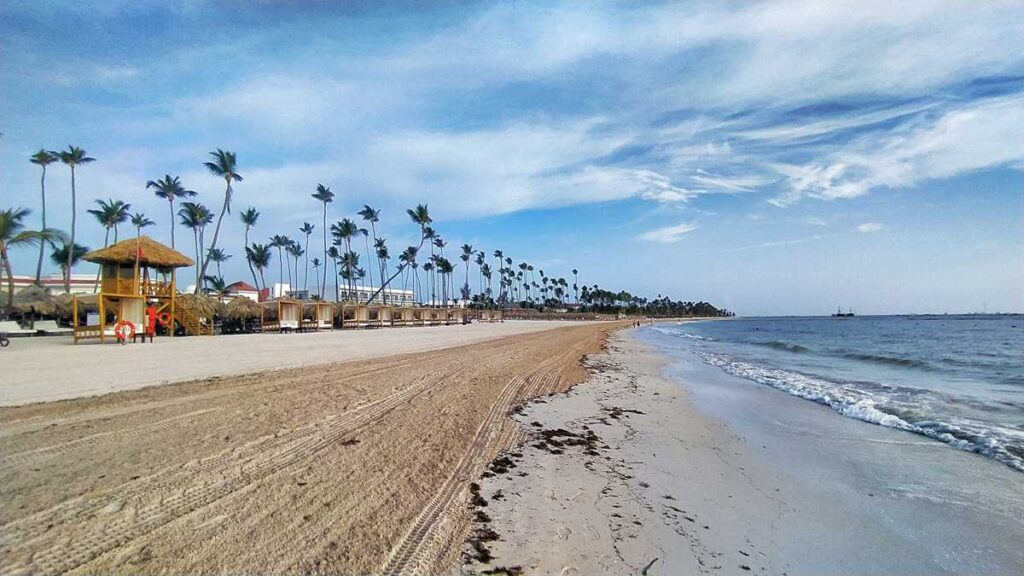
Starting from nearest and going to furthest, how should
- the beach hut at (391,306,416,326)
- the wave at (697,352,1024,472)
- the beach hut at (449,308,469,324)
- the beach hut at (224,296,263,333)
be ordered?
the wave at (697,352,1024,472)
the beach hut at (224,296,263,333)
the beach hut at (391,306,416,326)
the beach hut at (449,308,469,324)

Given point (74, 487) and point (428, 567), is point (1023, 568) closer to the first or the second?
point (428, 567)

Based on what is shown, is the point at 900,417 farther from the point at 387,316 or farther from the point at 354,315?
the point at 387,316

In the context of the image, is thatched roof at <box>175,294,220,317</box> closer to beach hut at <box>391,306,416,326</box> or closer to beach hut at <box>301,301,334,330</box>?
beach hut at <box>301,301,334,330</box>

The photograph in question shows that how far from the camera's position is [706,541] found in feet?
11.3

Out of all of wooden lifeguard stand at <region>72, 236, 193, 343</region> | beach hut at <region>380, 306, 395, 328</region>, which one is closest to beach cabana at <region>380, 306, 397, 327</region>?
beach hut at <region>380, 306, 395, 328</region>

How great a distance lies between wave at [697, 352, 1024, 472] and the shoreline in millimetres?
335

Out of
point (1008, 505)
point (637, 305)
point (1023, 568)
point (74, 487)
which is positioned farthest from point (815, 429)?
point (637, 305)

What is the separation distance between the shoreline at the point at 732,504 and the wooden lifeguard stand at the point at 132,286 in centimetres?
1876

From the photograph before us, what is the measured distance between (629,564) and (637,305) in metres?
173

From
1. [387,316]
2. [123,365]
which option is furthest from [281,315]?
[123,365]

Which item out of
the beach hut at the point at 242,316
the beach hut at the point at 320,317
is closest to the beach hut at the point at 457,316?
the beach hut at the point at 320,317

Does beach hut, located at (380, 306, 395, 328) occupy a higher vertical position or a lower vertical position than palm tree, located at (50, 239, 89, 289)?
lower

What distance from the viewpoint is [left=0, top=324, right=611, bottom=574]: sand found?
2758 millimetres

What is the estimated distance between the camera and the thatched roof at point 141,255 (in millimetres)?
19312
